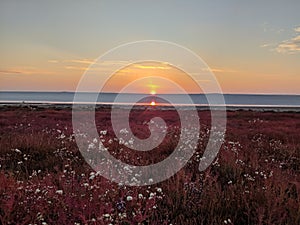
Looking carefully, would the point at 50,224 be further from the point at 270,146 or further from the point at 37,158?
the point at 270,146

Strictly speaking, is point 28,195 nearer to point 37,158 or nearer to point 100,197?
point 100,197

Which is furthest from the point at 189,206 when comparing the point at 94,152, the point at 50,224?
the point at 94,152

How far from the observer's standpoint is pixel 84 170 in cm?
792

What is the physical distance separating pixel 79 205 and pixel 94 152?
5424mm

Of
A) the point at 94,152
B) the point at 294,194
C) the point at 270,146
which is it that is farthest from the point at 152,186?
the point at 270,146

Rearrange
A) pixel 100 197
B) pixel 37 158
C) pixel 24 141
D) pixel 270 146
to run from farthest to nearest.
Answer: pixel 270 146 < pixel 24 141 < pixel 37 158 < pixel 100 197

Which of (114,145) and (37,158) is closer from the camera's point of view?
(37,158)

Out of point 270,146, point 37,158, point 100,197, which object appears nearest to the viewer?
point 100,197

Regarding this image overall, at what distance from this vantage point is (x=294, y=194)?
618 centimetres

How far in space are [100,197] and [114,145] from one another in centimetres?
594

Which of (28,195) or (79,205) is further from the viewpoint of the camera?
(28,195)

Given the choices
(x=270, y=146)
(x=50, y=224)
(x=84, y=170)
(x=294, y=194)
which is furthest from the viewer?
(x=270, y=146)

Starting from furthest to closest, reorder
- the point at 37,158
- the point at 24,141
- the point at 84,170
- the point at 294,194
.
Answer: the point at 24,141, the point at 37,158, the point at 84,170, the point at 294,194

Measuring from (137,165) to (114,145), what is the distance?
9.01 ft
